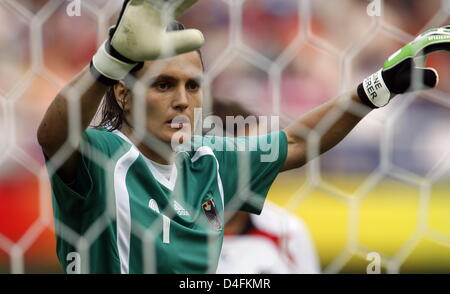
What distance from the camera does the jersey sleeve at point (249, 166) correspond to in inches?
35.7

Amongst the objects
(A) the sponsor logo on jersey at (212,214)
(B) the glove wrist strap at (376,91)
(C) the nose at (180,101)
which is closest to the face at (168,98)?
(C) the nose at (180,101)

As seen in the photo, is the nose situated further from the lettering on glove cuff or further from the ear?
the lettering on glove cuff

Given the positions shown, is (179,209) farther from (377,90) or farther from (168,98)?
(377,90)

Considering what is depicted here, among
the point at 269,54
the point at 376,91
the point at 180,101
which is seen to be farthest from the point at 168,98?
the point at 269,54

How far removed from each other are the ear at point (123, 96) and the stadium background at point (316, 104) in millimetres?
164

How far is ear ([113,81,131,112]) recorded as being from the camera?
2.74 ft

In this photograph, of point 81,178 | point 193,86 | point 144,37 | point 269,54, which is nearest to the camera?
point 144,37

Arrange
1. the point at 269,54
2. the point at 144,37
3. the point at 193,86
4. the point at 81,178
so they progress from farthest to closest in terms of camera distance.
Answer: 1. the point at 269,54
2. the point at 193,86
3. the point at 81,178
4. the point at 144,37

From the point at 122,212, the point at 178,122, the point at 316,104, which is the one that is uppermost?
the point at 316,104

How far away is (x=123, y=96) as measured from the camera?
842 millimetres

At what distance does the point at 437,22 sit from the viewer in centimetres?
108

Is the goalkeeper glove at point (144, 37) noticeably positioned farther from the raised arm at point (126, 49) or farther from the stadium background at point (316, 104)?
the stadium background at point (316, 104)

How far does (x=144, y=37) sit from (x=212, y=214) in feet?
1.14
